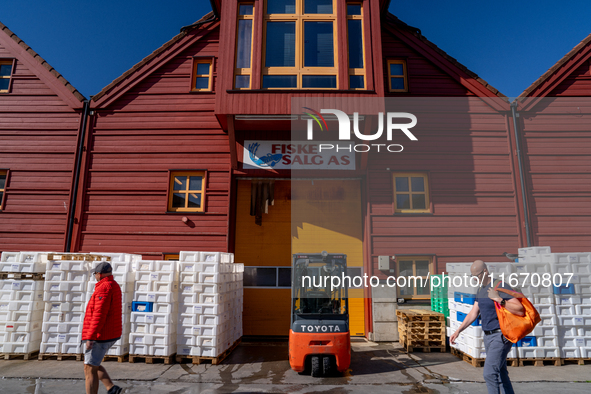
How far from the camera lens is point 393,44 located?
13836 millimetres

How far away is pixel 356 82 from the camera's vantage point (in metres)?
11.6

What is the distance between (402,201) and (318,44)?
247 inches

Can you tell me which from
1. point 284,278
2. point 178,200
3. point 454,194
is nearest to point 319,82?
point 454,194

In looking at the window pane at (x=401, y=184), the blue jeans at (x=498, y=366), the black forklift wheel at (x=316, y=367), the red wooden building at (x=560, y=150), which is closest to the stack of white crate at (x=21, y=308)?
the black forklift wheel at (x=316, y=367)

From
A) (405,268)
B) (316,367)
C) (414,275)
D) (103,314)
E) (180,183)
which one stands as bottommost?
(316,367)

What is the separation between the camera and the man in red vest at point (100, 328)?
529 cm

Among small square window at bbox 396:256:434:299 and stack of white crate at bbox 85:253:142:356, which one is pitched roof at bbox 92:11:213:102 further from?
small square window at bbox 396:256:434:299

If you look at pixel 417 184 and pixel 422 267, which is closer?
pixel 422 267

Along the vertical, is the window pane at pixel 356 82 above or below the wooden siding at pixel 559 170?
above

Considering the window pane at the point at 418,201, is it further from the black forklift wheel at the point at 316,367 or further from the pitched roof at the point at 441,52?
the black forklift wheel at the point at 316,367

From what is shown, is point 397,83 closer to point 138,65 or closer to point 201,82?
point 201,82

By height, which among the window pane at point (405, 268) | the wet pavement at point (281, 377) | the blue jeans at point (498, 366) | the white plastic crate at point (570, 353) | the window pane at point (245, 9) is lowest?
the wet pavement at point (281, 377)

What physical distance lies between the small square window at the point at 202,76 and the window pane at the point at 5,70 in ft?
24.6

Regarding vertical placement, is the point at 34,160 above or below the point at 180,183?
above
